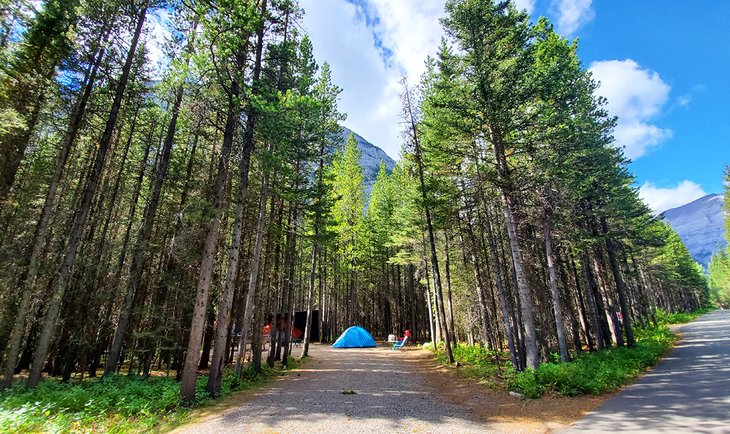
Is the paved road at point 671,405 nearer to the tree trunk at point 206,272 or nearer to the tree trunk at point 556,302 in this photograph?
the tree trunk at point 556,302

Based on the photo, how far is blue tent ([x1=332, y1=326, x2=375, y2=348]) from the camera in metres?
27.8

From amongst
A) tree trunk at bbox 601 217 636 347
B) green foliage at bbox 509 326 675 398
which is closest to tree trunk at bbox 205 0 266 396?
green foliage at bbox 509 326 675 398

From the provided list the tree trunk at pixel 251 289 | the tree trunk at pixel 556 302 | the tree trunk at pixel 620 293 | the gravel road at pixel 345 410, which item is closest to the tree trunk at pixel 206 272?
the gravel road at pixel 345 410

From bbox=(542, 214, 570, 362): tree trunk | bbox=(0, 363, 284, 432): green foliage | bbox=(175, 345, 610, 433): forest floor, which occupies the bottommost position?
bbox=(175, 345, 610, 433): forest floor

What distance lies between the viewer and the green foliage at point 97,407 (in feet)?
20.8

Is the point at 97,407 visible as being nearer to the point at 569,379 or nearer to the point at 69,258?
the point at 69,258

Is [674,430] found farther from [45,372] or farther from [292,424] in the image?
[45,372]

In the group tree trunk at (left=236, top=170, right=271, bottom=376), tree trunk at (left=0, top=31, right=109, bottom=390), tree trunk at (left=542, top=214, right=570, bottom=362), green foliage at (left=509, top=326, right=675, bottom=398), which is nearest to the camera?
green foliage at (left=509, top=326, right=675, bottom=398)

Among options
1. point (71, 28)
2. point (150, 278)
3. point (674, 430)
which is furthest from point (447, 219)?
point (71, 28)

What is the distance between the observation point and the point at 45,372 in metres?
15.3

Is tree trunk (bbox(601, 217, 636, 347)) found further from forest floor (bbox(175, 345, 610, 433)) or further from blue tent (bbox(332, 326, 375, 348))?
blue tent (bbox(332, 326, 375, 348))

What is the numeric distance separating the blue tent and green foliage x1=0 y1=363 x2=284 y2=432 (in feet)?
58.0

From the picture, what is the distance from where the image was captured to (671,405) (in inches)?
280

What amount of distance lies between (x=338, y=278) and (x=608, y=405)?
30.4m
